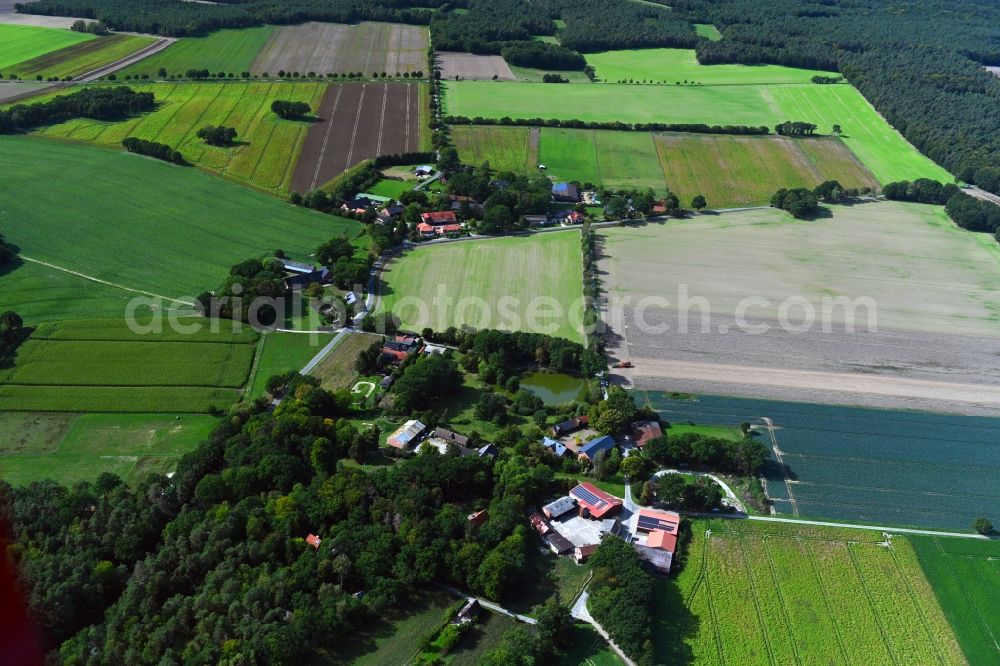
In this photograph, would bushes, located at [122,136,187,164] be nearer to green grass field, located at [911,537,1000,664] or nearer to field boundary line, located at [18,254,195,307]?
field boundary line, located at [18,254,195,307]

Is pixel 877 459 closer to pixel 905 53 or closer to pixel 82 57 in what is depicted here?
pixel 905 53

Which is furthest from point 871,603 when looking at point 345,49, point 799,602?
point 345,49

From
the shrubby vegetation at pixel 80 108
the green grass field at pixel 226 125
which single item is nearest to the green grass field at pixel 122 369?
the green grass field at pixel 226 125

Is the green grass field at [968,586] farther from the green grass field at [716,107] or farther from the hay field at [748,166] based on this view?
the green grass field at [716,107]

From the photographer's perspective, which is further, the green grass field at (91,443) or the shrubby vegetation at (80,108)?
the shrubby vegetation at (80,108)

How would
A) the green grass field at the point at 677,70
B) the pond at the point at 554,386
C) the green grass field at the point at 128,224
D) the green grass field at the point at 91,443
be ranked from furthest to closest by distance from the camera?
the green grass field at the point at 677,70
the green grass field at the point at 128,224
the pond at the point at 554,386
the green grass field at the point at 91,443
